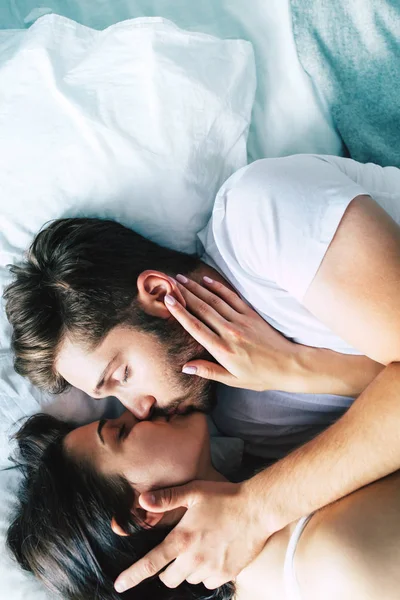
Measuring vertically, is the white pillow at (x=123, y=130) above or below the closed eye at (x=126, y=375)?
above

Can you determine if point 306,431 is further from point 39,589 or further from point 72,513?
point 39,589

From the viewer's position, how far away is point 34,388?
122 cm

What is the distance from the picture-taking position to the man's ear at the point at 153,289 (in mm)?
1062

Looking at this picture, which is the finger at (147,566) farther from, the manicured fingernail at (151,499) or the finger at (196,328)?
the finger at (196,328)

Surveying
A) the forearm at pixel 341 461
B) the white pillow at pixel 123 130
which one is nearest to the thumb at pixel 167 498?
the forearm at pixel 341 461

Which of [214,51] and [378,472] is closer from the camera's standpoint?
[378,472]

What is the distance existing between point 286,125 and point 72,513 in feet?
2.87

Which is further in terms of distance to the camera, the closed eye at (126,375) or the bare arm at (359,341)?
the closed eye at (126,375)

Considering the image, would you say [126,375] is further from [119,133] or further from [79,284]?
[119,133]

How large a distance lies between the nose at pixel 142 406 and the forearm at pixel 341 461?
23 cm

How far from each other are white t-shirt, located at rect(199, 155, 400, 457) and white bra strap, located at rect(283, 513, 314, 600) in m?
0.24

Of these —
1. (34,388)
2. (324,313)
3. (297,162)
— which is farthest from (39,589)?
(297,162)

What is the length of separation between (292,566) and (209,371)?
0.35 metres

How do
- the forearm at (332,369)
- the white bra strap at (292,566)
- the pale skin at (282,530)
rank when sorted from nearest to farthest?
the pale skin at (282,530), the white bra strap at (292,566), the forearm at (332,369)
